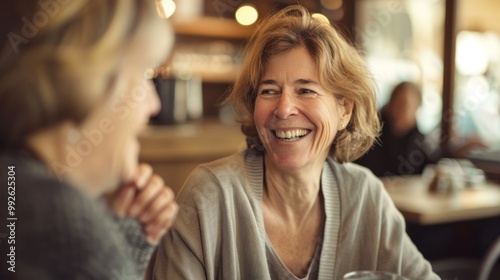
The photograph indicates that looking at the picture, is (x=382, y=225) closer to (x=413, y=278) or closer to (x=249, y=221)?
(x=413, y=278)

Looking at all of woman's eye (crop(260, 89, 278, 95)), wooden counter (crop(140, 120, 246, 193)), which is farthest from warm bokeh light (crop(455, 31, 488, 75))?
woman's eye (crop(260, 89, 278, 95))

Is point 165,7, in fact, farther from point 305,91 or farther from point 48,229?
point 48,229

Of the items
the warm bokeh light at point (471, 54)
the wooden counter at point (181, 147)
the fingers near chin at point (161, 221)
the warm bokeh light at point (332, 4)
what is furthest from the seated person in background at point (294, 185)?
the warm bokeh light at point (471, 54)

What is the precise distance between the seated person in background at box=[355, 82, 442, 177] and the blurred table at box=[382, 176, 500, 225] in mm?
113

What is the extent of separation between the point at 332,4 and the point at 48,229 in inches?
89.6

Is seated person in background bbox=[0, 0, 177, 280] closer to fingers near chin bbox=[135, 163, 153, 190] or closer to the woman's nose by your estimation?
fingers near chin bbox=[135, 163, 153, 190]

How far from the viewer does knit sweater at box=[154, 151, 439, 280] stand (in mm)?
1006

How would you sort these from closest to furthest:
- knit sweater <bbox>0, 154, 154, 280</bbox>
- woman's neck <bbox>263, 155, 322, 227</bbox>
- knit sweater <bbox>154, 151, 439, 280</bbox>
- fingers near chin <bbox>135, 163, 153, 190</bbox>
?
knit sweater <bbox>0, 154, 154, 280</bbox> < fingers near chin <bbox>135, 163, 153, 190</bbox> < knit sweater <bbox>154, 151, 439, 280</bbox> < woman's neck <bbox>263, 155, 322, 227</bbox>

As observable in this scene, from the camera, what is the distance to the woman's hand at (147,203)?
748 mm

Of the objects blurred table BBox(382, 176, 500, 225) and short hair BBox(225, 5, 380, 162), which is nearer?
short hair BBox(225, 5, 380, 162)

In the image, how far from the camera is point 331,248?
44.0 inches

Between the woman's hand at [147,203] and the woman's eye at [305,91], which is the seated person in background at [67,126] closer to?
the woman's hand at [147,203]

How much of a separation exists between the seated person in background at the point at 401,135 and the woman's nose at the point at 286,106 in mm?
845

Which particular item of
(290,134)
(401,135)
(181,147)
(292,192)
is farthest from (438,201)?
(290,134)
